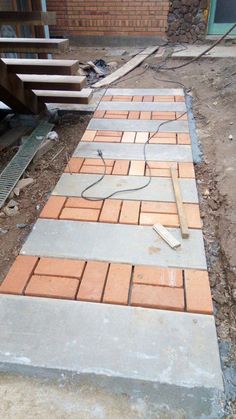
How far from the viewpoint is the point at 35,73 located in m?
3.29

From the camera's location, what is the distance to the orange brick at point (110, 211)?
7.54 feet

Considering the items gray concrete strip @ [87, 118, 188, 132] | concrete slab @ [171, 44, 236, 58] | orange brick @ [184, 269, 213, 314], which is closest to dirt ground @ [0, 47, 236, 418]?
orange brick @ [184, 269, 213, 314]

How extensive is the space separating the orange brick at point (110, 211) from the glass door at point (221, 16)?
5728 mm

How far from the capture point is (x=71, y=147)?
3.34 m

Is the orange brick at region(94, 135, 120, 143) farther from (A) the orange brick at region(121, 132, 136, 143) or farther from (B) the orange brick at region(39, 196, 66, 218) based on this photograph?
(B) the orange brick at region(39, 196, 66, 218)

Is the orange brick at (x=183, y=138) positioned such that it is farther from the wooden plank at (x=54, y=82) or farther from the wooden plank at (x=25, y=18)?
the wooden plank at (x=25, y=18)

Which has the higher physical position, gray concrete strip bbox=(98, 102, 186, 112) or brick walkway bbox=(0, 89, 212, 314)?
gray concrete strip bbox=(98, 102, 186, 112)

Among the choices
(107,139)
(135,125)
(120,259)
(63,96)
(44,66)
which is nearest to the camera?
(120,259)

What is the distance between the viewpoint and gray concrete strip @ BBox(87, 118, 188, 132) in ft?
11.8

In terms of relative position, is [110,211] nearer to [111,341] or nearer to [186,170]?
[186,170]

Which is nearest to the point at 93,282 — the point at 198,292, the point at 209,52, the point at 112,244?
the point at 112,244

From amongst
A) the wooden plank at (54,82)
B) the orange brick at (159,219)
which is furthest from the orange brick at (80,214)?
the wooden plank at (54,82)

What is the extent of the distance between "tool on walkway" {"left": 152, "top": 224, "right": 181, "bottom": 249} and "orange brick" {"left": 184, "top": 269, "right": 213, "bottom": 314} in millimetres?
200

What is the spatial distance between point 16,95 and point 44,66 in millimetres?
405
